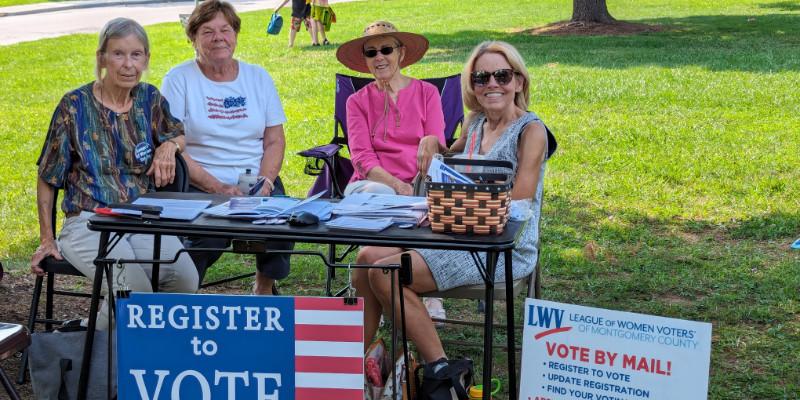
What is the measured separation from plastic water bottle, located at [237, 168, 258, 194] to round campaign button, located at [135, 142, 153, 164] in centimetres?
55

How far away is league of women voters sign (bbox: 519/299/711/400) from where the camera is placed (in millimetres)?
3189

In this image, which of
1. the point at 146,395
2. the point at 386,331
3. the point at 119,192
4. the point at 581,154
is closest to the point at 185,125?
the point at 119,192

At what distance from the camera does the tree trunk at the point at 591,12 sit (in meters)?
19.2

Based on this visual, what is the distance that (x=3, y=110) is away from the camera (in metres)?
11.6

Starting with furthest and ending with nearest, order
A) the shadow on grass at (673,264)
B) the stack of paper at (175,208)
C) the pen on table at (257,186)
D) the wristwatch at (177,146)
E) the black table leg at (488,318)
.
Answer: the shadow on grass at (673,264) → the pen on table at (257,186) → the wristwatch at (177,146) → the stack of paper at (175,208) → the black table leg at (488,318)

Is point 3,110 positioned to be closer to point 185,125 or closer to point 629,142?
point 629,142

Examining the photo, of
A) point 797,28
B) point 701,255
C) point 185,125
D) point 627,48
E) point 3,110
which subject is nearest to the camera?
point 185,125

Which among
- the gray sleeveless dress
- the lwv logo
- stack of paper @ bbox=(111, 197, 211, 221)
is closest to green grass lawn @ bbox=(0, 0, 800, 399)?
the gray sleeveless dress

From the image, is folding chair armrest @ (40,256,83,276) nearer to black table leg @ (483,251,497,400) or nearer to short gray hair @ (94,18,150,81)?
short gray hair @ (94,18,150,81)

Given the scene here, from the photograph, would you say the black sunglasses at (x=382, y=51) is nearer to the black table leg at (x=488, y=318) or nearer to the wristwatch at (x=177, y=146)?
the wristwatch at (x=177, y=146)

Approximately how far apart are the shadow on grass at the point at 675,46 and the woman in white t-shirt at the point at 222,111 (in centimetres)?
949

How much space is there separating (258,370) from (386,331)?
173 centimetres

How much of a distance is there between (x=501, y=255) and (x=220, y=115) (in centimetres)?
160

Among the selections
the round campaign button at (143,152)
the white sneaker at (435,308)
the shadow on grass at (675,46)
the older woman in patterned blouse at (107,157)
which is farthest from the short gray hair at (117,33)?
the shadow on grass at (675,46)
